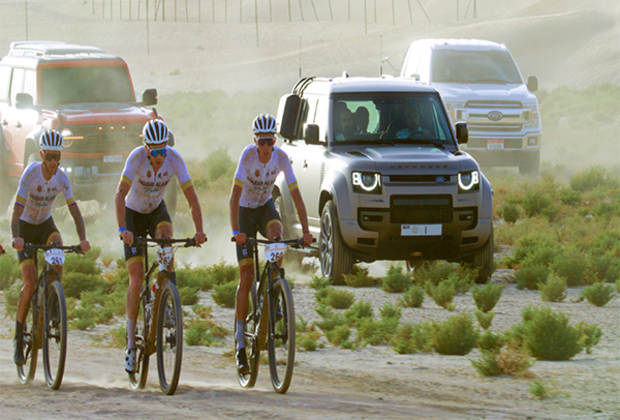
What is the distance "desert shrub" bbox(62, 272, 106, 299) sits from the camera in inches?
539

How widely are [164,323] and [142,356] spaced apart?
0.54 m

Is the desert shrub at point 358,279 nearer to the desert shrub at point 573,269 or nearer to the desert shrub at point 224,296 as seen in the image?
the desert shrub at point 224,296

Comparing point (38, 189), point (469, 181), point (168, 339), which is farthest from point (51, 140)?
point (469, 181)

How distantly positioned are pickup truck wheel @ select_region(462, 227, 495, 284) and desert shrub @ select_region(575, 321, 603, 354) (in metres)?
2.47

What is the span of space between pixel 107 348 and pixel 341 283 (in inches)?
122

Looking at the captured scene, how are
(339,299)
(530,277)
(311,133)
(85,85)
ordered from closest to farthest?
(339,299), (311,133), (530,277), (85,85)

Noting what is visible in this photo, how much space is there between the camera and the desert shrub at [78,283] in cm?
1369

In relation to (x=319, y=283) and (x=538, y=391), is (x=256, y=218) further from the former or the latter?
(x=319, y=283)

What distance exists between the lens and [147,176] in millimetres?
8109

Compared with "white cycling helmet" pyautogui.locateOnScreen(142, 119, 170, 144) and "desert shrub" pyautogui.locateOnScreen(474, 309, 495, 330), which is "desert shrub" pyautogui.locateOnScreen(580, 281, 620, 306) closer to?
"desert shrub" pyautogui.locateOnScreen(474, 309, 495, 330)

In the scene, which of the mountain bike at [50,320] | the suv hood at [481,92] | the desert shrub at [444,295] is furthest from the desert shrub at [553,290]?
the suv hood at [481,92]

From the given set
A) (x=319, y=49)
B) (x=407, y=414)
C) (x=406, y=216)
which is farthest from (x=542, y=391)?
(x=319, y=49)

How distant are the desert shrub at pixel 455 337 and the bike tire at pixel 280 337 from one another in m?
2.32

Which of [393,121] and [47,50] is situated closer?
[393,121]
